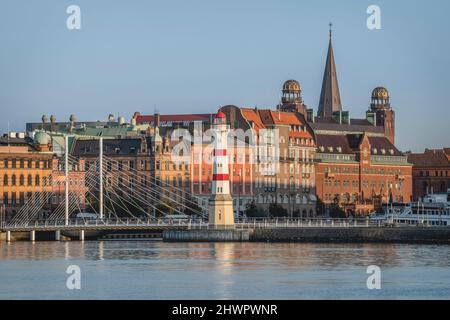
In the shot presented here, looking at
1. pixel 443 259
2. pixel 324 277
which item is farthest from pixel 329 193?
pixel 324 277

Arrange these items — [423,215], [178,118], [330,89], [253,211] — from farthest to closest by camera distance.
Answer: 1. [330,89]
2. [178,118]
3. [253,211]
4. [423,215]

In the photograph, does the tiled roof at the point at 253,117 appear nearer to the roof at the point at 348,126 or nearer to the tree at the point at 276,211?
the tree at the point at 276,211

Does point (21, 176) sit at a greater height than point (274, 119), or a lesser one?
lesser

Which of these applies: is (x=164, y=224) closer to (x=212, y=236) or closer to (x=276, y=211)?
(x=212, y=236)

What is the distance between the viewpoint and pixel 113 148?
153 metres

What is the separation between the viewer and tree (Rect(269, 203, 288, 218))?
158 metres

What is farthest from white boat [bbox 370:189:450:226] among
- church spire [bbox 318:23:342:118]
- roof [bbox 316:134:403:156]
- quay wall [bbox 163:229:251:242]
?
church spire [bbox 318:23:342:118]

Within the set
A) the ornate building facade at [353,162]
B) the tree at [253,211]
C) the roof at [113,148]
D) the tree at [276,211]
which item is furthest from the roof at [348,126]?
the roof at [113,148]

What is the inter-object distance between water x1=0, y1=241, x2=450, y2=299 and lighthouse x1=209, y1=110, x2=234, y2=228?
5498 mm

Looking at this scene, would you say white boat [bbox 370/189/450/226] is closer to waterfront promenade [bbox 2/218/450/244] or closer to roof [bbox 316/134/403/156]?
waterfront promenade [bbox 2/218/450/244]

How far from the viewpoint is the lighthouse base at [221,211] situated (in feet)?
395

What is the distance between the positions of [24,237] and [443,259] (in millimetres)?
31911

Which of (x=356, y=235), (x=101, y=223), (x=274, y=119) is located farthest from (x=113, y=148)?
(x=356, y=235)

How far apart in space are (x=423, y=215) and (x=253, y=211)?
Answer: 2229 centimetres
